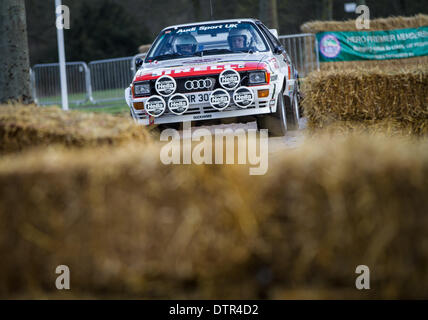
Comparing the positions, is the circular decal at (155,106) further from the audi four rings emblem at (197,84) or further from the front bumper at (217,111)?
the audi four rings emblem at (197,84)

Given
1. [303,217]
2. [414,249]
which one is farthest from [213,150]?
[414,249]

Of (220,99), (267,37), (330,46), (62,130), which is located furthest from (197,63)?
(330,46)

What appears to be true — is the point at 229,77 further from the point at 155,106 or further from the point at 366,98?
the point at 366,98

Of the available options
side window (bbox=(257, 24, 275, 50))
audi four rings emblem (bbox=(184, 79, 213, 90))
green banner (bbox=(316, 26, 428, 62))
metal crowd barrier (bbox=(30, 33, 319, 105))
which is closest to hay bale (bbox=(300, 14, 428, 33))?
green banner (bbox=(316, 26, 428, 62))

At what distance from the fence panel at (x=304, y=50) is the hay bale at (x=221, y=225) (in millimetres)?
16598

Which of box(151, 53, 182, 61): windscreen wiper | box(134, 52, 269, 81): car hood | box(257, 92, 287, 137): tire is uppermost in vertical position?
box(151, 53, 182, 61): windscreen wiper

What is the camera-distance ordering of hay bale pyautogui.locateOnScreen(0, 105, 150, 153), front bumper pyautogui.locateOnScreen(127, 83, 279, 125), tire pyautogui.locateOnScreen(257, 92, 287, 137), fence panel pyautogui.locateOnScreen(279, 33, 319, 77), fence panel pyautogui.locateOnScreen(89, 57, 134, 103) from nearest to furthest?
hay bale pyautogui.locateOnScreen(0, 105, 150, 153) < front bumper pyautogui.locateOnScreen(127, 83, 279, 125) < tire pyautogui.locateOnScreen(257, 92, 287, 137) < fence panel pyautogui.locateOnScreen(279, 33, 319, 77) < fence panel pyautogui.locateOnScreen(89, 57, 134, 103)

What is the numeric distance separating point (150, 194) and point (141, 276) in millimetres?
400

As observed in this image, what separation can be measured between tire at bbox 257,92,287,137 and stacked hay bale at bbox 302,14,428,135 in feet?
2.43

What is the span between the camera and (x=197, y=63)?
28.3ft

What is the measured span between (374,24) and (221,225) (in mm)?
18670

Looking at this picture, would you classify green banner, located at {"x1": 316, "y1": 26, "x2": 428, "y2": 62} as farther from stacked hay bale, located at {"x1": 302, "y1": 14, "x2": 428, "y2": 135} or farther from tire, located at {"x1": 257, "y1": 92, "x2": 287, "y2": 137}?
stacked hay bale, located at {"x1": 302, "y1": 14, "x2": 428, "y2": 135}

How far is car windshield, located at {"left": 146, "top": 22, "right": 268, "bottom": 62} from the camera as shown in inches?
367

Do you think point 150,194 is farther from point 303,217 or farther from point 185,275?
point 303,217
